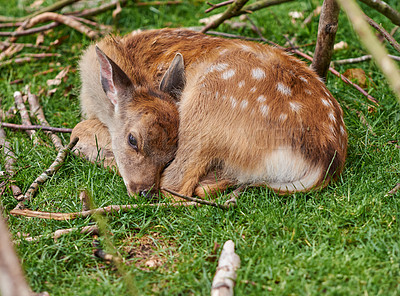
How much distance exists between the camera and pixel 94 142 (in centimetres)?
441

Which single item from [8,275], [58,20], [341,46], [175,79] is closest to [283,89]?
[175,79]

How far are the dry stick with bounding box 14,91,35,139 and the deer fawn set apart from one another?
626mm

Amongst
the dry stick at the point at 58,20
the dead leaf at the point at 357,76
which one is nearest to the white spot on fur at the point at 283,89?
the dead leaf at the point at 357,76

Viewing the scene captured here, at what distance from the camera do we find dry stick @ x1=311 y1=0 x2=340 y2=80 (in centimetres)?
427

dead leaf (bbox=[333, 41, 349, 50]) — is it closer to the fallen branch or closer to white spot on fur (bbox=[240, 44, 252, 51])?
white spot on fur (bbox=[240, 44, 252, 51])

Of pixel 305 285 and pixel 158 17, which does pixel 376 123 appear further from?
pixel 158 17

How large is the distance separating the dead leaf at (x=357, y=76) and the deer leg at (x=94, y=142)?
2.67 metres

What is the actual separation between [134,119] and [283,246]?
169 cm

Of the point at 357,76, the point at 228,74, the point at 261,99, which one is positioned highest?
the point at 228,74

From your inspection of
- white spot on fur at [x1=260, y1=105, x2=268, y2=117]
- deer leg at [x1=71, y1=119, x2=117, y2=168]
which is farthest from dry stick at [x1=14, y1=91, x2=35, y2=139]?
white spot on fur at [x1=260, y1=105, x2=268, y2=117]

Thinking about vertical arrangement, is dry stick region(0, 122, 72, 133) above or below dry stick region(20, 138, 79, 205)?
above

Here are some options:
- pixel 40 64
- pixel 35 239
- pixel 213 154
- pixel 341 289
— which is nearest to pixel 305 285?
pixel 341 289

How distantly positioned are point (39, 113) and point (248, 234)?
113 inches

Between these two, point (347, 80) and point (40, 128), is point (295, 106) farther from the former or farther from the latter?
point (40, 128)
